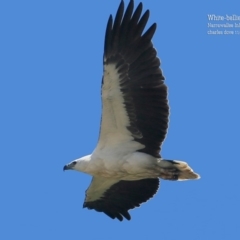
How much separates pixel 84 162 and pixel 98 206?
2044 millimetres

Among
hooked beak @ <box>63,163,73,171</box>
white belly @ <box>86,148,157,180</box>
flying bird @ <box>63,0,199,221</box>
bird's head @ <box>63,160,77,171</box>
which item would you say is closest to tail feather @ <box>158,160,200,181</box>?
flying bird @ <box>63,0,199,221</box>

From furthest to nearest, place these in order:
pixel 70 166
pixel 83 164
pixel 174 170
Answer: pixel 70 166
pixel 83 164
pixel 174 170

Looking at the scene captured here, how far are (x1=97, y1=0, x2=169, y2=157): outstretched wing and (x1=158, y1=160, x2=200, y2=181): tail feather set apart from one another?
0.44 meters

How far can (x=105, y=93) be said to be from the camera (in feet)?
62.4

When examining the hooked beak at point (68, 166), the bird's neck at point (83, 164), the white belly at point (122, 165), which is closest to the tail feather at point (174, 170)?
the white belly at point (122, 165)

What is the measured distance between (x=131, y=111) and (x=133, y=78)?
0.64m

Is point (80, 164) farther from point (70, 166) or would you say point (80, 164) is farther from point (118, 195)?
point (118, 195)

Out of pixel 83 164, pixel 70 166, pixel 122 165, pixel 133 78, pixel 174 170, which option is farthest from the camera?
pixel 70 166

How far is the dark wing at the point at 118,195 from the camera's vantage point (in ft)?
68.5

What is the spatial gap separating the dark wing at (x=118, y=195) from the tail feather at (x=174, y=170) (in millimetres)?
1572

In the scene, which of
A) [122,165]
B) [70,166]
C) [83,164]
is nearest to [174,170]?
[122,165]

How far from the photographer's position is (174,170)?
756 inches

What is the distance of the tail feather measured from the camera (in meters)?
19.2

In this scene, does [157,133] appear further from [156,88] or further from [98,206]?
[98,206]
